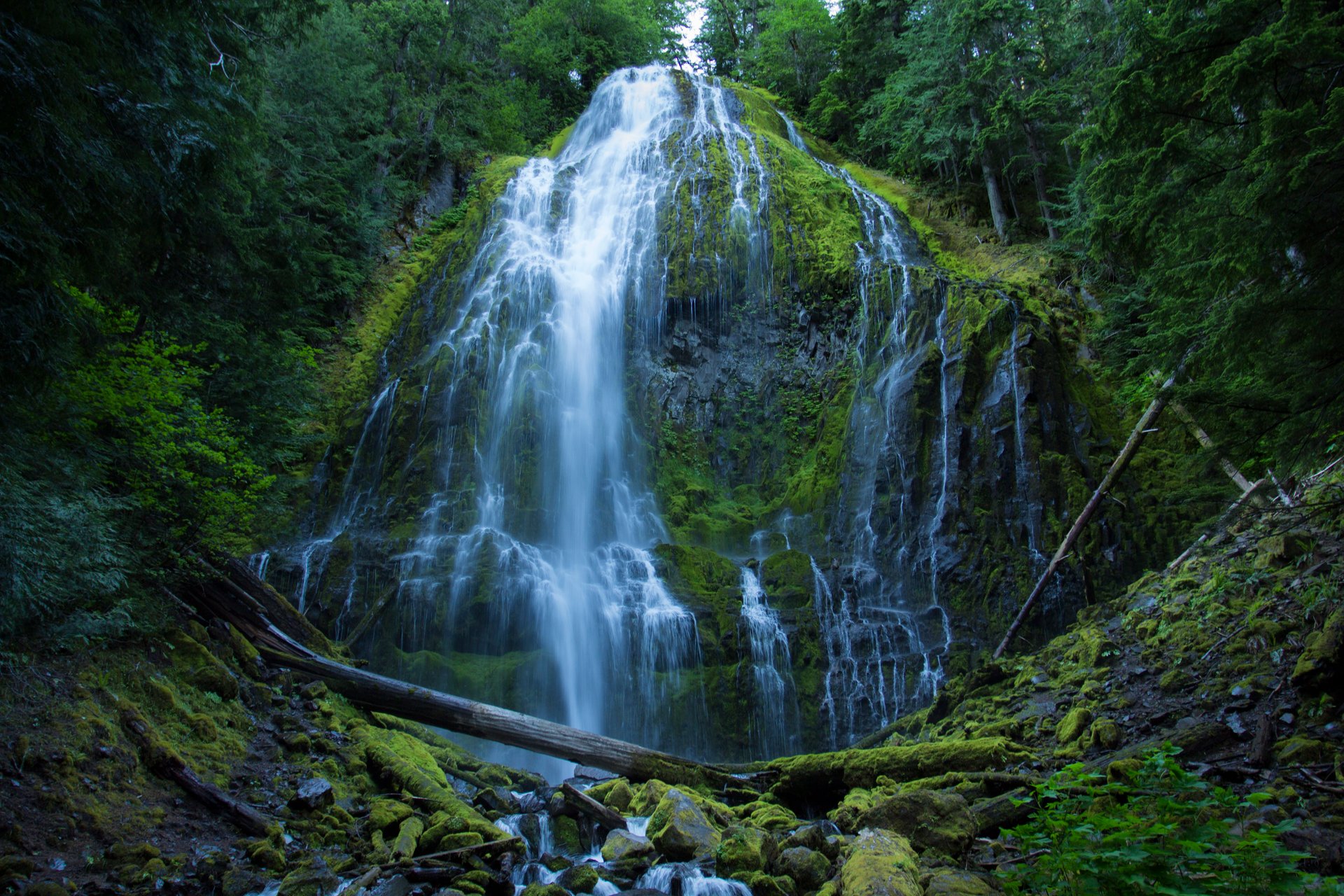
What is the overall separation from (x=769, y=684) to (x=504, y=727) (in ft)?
17.4

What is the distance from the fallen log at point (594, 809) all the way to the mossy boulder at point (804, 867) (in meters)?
1.63

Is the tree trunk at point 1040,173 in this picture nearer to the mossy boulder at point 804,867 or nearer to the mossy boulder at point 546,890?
the mossy boulder at point 804,867

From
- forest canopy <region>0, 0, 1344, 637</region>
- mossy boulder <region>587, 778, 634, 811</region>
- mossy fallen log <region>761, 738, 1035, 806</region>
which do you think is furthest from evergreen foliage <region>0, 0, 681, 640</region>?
mossy fallen log <region>761, 738, 1035, 806</region>

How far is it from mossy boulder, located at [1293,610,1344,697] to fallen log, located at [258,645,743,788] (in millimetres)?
4785

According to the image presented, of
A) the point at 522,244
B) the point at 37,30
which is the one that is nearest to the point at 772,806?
the point at 37,30

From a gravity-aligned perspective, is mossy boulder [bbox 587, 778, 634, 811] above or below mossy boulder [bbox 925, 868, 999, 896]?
above

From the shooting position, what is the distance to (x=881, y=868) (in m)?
4.11

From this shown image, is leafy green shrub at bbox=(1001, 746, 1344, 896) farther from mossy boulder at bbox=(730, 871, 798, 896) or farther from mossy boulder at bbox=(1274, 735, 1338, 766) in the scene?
mossy boulder at bbox=(730, 871, 798, 896)

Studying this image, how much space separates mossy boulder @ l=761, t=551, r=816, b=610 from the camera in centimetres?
1195

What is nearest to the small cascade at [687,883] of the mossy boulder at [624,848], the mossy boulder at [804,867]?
the mossy boulder at [624,848]

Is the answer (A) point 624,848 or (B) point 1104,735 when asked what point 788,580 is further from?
(A) point 624,848

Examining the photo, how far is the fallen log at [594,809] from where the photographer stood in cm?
600

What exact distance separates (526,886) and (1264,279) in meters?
6.56

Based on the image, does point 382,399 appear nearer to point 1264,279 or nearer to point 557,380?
point 557,380
